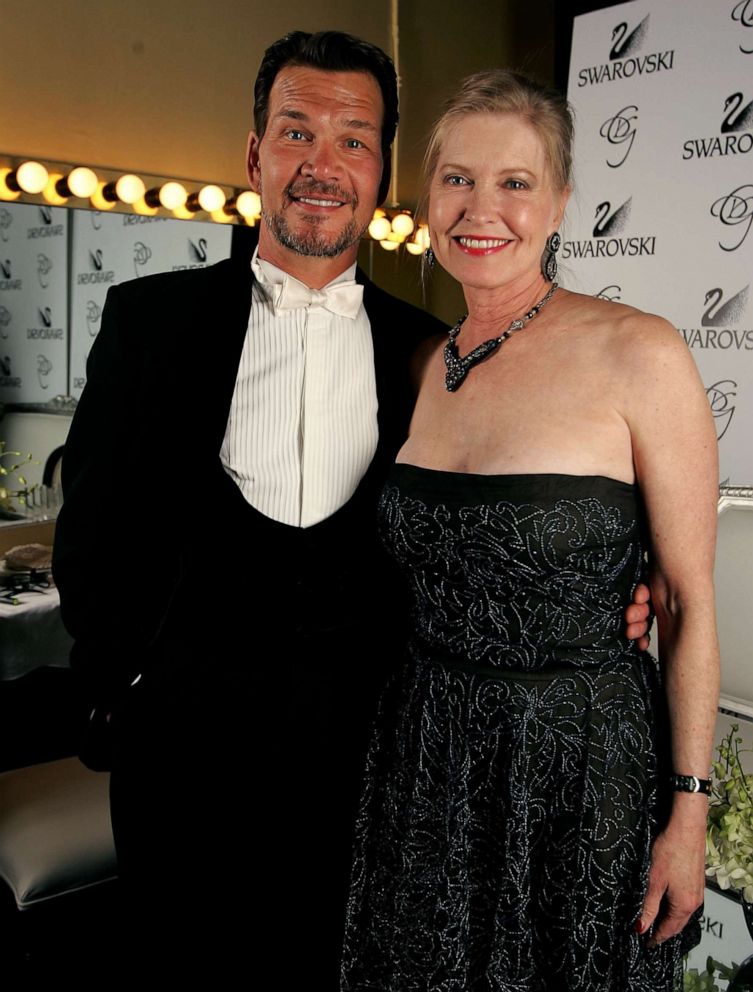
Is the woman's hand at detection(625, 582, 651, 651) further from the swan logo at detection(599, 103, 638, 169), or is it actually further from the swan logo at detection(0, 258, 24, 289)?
the swan logo at detection(599, 103, 638, 169)

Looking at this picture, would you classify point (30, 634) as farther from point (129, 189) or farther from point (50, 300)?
point (129, 189)

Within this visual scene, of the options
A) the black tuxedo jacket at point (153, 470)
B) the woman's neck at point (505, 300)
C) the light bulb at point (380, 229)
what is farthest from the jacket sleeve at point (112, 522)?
the light bulb at point (380, 229)

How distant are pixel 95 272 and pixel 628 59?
187 centimetres

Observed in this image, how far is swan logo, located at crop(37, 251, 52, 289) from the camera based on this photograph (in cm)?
295

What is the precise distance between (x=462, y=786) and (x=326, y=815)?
1.17 feet

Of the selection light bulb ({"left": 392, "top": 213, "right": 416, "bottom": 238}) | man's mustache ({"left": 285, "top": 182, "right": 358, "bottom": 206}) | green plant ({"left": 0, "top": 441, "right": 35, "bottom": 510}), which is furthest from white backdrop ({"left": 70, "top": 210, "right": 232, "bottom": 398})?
man's mustache ({"left": 285, "top": 182, "right": 358, "bottom": 206})

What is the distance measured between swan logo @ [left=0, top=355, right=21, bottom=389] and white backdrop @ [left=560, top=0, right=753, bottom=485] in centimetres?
173

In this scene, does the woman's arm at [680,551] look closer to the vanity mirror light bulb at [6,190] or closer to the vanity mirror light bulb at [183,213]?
the vanity mirror light bulb at [6,190]

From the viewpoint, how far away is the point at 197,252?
11.1 feet

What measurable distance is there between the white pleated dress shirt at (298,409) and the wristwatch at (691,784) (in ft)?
2.10

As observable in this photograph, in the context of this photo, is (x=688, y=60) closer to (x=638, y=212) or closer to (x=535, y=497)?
(x=638, y=212)

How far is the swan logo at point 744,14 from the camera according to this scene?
3.12m

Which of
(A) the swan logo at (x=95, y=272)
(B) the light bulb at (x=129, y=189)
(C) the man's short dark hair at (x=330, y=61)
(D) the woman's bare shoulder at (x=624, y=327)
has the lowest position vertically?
(D) the woman's bare shoulder at (x=624, y=327)

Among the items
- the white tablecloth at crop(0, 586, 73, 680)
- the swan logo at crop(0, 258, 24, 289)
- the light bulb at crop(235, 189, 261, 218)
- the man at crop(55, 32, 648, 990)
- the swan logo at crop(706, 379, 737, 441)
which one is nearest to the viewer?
the man at crop(55, 32, 648, 990)
